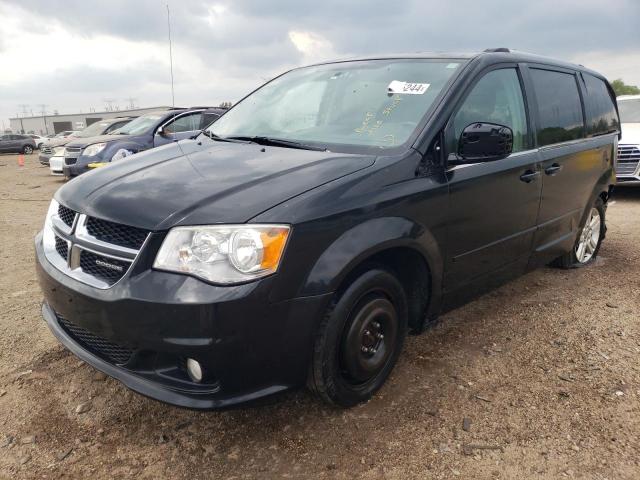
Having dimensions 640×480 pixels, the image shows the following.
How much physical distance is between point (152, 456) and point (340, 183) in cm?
147

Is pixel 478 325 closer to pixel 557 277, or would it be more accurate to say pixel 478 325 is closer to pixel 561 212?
pixel 561 212

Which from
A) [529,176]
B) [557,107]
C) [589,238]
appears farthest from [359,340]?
[589,238]

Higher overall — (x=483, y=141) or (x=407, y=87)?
(x=407, y=87)

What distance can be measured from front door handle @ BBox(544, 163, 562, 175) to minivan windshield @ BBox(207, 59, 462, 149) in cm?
108

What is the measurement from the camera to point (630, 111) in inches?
387

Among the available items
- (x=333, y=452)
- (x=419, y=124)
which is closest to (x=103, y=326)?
(x=333, y=452)

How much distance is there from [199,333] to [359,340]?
805 millimetres

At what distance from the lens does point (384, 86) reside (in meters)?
3.08

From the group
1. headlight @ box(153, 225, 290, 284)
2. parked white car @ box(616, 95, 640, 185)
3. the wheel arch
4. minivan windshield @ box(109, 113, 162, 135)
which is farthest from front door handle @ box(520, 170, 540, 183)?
minivan windshield @ box(109, 113, 162, 135)

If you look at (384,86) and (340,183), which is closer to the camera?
(340,183)

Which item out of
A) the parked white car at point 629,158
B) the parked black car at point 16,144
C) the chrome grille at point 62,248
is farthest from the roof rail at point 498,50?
the parked black car at point 16,144

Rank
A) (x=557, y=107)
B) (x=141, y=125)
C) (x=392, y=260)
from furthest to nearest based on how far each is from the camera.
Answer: (x=141, y=125) < (x=557, y=107) < (x=392, y=260)

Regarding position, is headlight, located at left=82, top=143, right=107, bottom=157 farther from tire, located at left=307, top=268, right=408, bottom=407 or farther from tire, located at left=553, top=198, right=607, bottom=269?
tire, located at left=307, top=268, right=408, bottom=407

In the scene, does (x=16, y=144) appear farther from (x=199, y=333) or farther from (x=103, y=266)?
(x=199, y=333)
